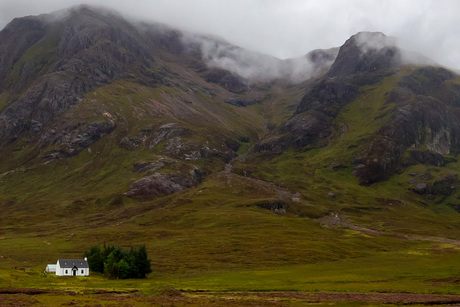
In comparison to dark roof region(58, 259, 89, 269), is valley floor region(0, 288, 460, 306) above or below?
below

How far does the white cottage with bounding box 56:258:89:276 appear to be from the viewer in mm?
117831

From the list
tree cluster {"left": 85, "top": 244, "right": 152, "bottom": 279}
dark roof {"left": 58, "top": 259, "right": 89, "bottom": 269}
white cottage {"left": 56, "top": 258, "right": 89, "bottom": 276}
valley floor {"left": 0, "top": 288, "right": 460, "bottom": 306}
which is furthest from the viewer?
dark roof {"left": 58, "top": 259, "right": 89, "bottom": 269}

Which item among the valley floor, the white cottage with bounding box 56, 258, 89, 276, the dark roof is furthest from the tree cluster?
the valley floor

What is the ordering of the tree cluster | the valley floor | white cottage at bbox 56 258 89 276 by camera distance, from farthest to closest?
white cottage at bbox 56 258 89 276 → the tree cluster → the valley floor

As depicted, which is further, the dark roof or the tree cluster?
the dark roof

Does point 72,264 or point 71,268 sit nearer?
point 71,268

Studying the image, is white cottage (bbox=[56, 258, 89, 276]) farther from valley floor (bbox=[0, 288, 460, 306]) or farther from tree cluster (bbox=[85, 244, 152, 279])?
valley floor (bbox=[0, 288, 460, 306])

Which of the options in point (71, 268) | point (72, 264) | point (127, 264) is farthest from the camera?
point (72, 264)

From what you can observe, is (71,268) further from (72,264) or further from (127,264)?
(127,264)

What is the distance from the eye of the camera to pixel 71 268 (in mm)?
118312

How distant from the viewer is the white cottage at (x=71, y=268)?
11783cm

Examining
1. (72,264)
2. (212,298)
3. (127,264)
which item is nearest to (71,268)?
(72,264)

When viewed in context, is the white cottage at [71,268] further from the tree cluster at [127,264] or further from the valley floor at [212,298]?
the valley floor at [212,298]

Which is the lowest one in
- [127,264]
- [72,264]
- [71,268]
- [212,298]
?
[212,298]
